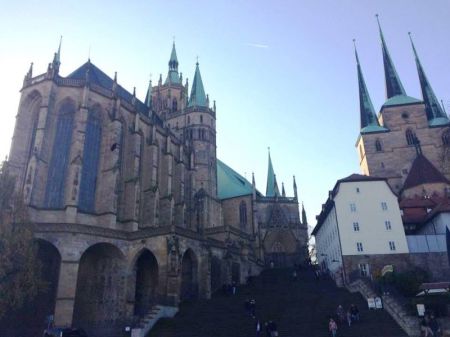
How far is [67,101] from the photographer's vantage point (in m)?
32.6

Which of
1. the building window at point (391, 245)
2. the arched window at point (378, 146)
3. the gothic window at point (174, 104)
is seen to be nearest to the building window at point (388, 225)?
the building window at point (391, 245)

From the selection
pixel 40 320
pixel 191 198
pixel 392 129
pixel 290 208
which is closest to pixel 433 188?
pixel 392 129

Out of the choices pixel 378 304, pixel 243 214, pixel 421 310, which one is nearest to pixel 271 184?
pixel 243 214

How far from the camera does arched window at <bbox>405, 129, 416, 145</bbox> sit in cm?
5319

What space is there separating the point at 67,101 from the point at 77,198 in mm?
9196

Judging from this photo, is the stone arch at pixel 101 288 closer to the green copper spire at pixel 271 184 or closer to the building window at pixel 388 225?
the building window at pixel 388 225

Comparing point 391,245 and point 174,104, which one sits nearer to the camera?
point 391,245

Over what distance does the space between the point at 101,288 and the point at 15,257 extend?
300 inches

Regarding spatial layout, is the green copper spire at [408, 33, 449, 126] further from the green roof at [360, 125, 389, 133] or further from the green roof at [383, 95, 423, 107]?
the green roof at [360, 125, 389, 133]

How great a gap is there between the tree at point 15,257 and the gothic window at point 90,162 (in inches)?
256

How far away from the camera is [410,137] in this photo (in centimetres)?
5347

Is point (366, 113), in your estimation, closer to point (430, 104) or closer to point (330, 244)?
point (430, 104)

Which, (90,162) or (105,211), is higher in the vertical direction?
(90,162)

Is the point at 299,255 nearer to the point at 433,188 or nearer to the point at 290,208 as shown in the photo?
the point at 290,208
